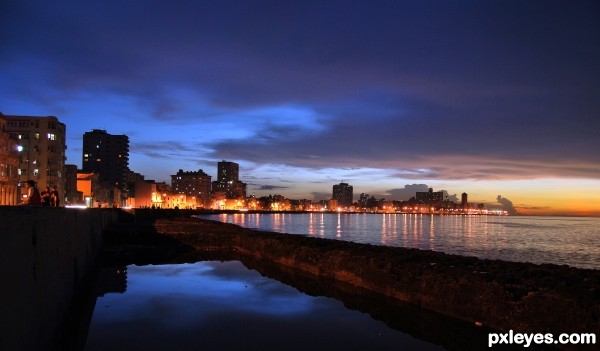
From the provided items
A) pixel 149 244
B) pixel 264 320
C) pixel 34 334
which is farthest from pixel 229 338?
pixel 149 244

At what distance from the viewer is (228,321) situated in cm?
1537

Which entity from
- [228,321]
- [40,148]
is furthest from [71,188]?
[228,321]

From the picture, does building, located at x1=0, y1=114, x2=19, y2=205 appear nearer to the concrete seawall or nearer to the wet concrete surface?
the wet concrete surface

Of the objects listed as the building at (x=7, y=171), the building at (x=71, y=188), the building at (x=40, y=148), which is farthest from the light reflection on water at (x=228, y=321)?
the building at (x=71, y=188)

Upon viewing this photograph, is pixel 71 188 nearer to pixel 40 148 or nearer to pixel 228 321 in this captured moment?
pixel 40 148

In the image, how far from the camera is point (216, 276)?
998 inches

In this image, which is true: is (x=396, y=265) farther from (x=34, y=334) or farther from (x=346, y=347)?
(x=34, y=334)

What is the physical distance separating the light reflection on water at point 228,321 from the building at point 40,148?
87051 mm

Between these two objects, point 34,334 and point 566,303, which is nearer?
point 34,334

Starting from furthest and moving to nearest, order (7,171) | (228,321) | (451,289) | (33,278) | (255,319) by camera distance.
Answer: (7,171) → (451,289) → (255,319) → (228,321) → (33,278)

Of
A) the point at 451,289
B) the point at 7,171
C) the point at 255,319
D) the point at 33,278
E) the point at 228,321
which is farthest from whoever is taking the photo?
the point at 7,171

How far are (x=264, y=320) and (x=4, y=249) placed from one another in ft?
32.9

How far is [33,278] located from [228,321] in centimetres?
752

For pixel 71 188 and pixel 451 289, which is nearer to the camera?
pixel 451 289
